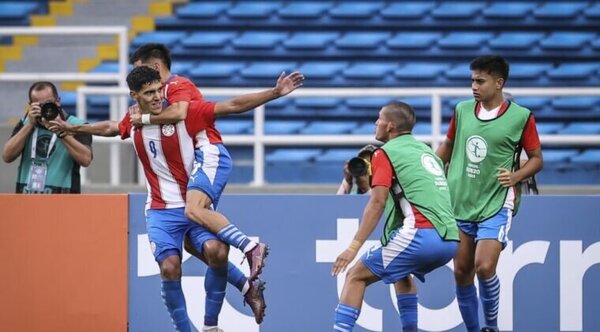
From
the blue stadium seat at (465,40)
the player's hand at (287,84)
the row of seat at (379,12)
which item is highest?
the row of seat at (379,12)

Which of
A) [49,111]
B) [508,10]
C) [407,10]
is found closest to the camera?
→ [49,111]

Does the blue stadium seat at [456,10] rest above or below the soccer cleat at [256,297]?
above

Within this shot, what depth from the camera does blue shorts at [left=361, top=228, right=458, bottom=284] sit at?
8164 millimetres

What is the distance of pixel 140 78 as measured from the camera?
8.32m

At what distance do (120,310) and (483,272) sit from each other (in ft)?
9.71

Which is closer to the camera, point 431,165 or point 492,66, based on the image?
point 431,165

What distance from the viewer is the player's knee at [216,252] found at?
27.8 feet

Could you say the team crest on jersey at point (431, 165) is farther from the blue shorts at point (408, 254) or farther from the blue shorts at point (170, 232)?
the blue shorts at point (170, 232)

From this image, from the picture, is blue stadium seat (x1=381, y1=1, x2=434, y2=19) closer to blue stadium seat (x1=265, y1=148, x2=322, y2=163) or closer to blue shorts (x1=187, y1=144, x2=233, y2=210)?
blue stadium seat (x1=265, y1=148, x2=322, y2=163)

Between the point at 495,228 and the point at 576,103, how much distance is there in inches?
331

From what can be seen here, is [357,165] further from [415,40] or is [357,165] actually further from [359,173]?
[415,40]

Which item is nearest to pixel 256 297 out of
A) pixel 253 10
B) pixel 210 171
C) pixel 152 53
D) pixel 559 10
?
pixel 210 171

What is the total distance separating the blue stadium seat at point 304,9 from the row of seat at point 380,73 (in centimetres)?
97

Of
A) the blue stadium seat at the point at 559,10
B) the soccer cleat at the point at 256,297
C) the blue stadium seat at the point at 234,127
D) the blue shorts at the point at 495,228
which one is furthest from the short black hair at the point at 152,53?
the blue stadium seat at the point at 559,10
